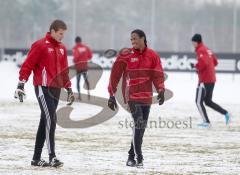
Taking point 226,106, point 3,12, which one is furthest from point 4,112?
point 3,12

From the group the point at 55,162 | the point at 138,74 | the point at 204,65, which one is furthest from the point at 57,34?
the point at 204,65

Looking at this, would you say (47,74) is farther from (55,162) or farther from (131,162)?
(131,162)

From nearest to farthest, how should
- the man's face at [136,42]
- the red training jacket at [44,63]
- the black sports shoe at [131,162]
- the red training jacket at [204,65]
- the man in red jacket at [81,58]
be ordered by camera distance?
1. the red training jacket at [44,63]
2. the man's face at [136,42]
3. the black sports shoe at [131,162]
4. the red training jacket at [204,65]
5. the man in red jacket at [81,58]

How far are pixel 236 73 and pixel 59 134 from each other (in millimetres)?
22889

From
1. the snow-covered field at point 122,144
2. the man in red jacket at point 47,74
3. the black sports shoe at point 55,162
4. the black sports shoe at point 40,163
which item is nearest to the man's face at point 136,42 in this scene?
the man in red jacket at point 47,74

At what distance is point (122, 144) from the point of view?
42.5 feet

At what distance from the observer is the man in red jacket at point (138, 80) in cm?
Answer: 1005

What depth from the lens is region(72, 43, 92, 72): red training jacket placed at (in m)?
24.6

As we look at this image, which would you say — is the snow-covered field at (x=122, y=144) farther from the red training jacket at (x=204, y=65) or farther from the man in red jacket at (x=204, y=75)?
the red training jacket at (x=204, y=65)

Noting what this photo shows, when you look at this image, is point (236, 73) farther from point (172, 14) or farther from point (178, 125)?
point (172, 14)

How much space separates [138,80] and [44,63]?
133cm

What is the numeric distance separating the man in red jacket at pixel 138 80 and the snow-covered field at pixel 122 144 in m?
0.49

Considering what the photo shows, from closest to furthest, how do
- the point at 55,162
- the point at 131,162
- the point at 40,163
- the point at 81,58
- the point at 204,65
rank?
the point at 55,162
the point at 40,163
the point at 131,162
the point at 204,65
the point at 81,58

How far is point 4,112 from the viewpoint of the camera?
19.0 meters
